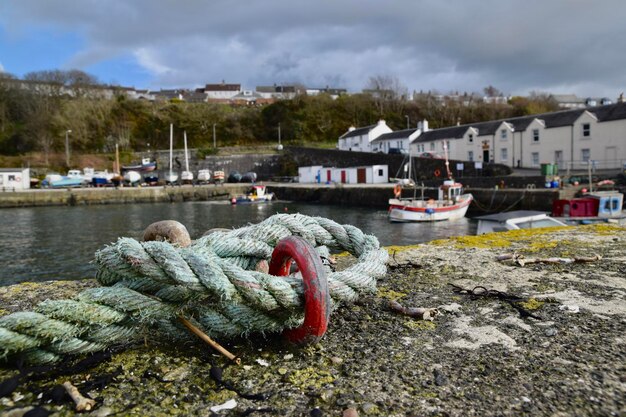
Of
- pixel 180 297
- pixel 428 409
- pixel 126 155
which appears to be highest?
pixel 126 155

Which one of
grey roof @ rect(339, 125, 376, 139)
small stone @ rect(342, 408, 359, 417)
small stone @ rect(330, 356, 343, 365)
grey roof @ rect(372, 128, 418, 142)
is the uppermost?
grey roof @ rect(339, 125, 376, 139)

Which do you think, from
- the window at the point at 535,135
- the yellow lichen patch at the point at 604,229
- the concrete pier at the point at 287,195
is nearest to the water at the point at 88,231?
the concrete pier at the point at 287,195

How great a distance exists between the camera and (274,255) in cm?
296

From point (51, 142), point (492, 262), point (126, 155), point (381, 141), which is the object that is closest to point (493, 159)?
point (381, 141)

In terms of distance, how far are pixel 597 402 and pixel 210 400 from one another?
2063 mm

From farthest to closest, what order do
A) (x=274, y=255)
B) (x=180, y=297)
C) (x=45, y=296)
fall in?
(x=45, y=296) < (x=274, y=255) < (x=180, y=297)

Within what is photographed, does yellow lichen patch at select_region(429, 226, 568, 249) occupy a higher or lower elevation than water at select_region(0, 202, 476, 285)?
higher

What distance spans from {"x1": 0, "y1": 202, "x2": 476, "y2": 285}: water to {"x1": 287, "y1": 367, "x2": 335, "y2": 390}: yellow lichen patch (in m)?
13.3

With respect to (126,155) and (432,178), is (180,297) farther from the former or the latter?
(126,155)

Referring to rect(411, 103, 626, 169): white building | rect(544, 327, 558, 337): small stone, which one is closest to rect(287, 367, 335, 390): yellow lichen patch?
rect(544, 327, 558, 337): small stone

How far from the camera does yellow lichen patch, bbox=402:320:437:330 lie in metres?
3.28

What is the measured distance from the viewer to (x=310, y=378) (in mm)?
2549

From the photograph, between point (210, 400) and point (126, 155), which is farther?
point (126, 155)

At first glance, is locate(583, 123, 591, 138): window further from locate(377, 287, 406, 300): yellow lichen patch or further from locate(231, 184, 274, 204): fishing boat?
locate(377, 287, 406, 300): yellow lichen patch
